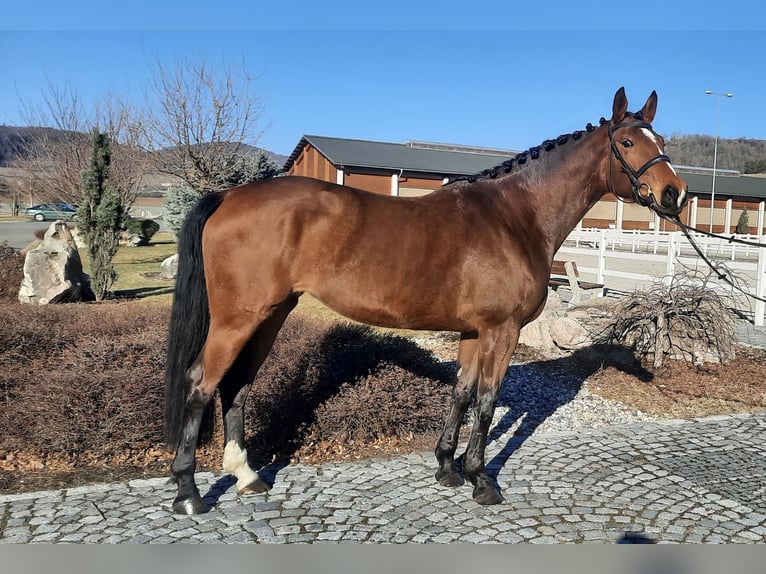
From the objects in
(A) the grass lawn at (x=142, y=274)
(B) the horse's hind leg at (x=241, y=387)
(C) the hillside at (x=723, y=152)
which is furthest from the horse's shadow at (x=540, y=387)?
(C) the hillside at (x=723, y=152)

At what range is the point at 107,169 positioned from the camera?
486 inches

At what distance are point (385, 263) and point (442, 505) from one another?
5.20 feet

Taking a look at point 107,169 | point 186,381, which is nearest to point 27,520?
point 186,381

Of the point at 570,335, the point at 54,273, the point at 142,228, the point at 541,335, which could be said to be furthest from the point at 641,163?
the point at 142,228

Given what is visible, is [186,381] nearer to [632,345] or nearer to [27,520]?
[27,520]

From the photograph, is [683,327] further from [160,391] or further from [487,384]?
[160,391]

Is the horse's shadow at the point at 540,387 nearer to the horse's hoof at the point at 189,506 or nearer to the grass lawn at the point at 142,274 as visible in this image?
the horse's hoof at the point at 189,506

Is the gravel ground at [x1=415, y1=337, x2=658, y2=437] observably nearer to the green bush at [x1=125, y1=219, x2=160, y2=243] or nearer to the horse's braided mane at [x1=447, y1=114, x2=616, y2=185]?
the horse's braided mane at [x1=447, y1=114, x2=616, y2=185]

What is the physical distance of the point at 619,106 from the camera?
148 inches

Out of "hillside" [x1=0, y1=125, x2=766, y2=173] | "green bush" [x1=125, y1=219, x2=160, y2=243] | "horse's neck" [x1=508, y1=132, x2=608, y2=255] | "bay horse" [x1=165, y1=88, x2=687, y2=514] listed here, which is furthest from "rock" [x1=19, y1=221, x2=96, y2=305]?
"hillside" [x1=0, y1=125, x2=766, y2=173]

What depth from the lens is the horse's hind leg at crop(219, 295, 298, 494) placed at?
3.74 metres

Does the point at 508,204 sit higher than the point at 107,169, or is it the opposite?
the point at 107,169

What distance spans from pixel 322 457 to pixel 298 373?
3.07 feet

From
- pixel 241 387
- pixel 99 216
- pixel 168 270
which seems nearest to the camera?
pixel 241 387
